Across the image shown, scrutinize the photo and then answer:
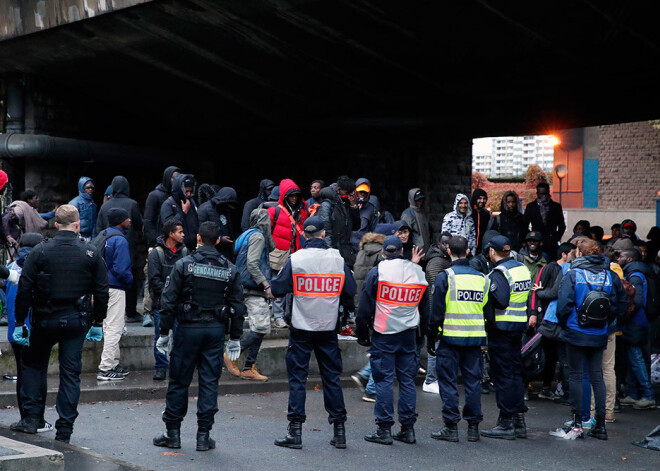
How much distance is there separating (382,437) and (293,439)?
80 centimetres

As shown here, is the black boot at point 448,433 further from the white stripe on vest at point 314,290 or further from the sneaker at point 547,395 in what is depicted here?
the sneaker at point 547,395

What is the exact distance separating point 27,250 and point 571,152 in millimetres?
40936

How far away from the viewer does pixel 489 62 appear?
11.5 m

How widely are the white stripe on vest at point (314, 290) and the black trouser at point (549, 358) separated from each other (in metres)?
3.17

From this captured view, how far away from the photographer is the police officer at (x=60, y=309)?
6766mm

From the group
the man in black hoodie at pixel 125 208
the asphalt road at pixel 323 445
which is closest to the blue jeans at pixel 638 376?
the asphalt road at pixel 323 445

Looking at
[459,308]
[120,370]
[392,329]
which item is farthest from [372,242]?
[120,370]

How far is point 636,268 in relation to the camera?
9.52 meters

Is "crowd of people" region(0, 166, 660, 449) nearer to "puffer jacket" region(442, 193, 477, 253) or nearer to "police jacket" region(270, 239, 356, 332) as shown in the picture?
"police jacket" region(270, 239, 356, 332)

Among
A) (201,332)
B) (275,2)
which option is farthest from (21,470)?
(275,2)

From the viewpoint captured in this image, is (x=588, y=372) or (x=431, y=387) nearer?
(x=588, y=372)

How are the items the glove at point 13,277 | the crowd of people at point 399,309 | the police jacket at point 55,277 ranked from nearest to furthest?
the police jacket at point 55,277 < the glove at point 13,277 < the crowd of people at point 399,309

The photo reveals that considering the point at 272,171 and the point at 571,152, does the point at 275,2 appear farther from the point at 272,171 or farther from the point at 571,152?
the point at 571,152

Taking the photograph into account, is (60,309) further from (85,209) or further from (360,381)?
(85,209)
